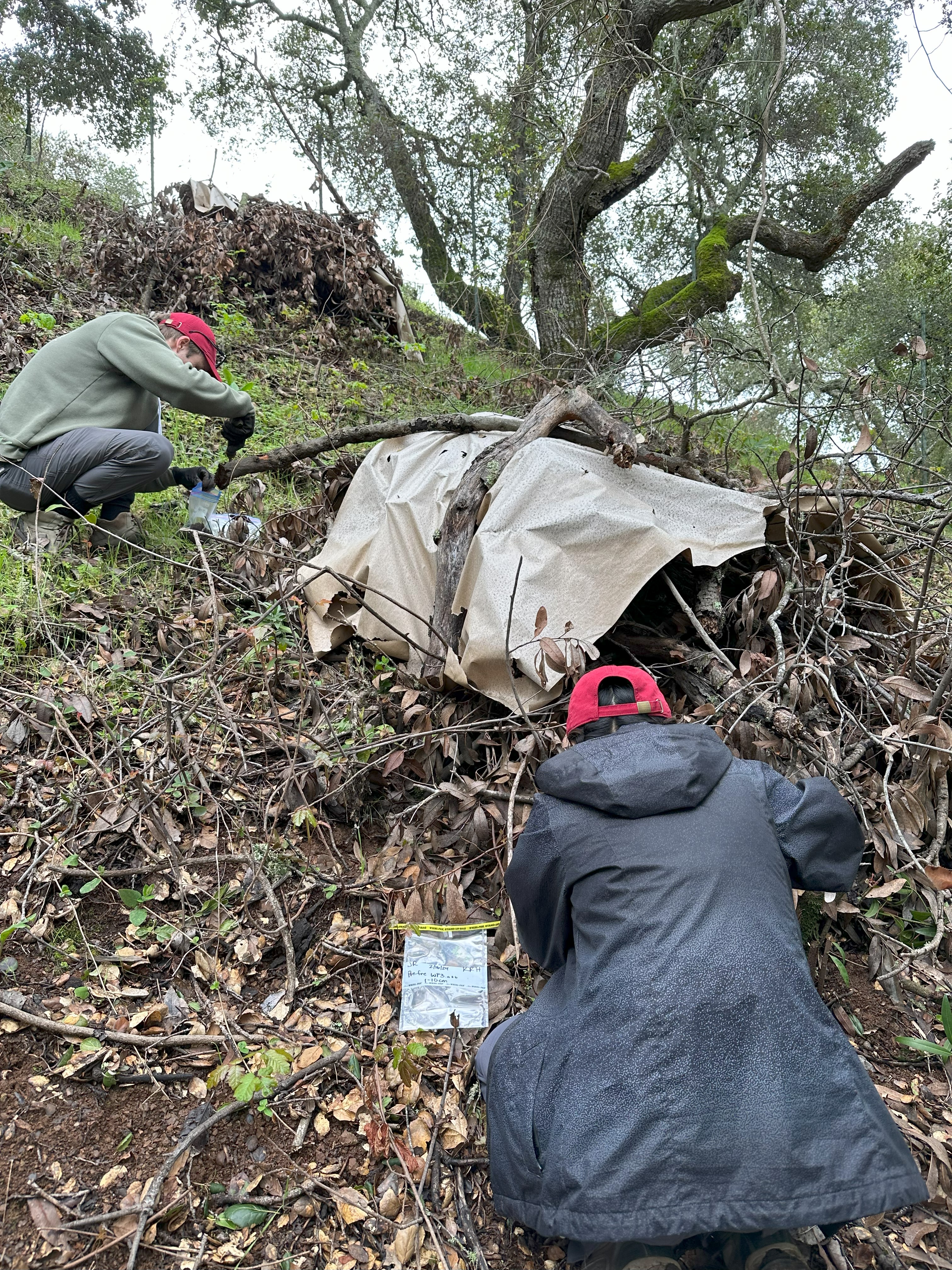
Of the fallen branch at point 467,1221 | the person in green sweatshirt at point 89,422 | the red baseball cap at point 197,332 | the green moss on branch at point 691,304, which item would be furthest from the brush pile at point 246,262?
the fallen branch at point 467,1221

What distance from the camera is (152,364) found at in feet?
11.5

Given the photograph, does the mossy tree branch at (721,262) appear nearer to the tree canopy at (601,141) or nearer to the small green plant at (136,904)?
the tree canopy at (601,141)

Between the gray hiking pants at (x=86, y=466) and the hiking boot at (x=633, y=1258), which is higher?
the gray hiking pants at (x=86, y=466)

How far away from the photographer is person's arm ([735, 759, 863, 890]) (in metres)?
1.76

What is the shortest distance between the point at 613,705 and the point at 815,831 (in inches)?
20.9

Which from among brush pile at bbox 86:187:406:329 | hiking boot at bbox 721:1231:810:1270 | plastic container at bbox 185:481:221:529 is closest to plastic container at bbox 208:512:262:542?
plastic container at bbox 185:481:221:529

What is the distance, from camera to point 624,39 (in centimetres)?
566

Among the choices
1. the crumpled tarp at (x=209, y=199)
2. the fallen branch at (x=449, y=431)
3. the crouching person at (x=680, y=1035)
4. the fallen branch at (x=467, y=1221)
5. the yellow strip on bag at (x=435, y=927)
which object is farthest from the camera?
the crumpled tarp at (x=209, y=199)

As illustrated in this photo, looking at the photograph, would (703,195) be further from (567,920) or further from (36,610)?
(567,920)

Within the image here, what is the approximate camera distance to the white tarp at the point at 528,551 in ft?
8.32

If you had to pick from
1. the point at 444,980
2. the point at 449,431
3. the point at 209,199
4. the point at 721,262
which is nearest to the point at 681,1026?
the point at 444,980

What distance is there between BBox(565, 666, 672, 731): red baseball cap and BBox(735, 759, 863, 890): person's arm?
0.27m

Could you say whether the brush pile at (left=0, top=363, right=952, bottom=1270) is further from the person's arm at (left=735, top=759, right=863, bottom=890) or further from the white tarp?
the person's arm at (left=735, top=759, right=863, bottom=890)

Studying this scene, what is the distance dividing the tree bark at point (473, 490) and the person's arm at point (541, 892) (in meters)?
1.00
